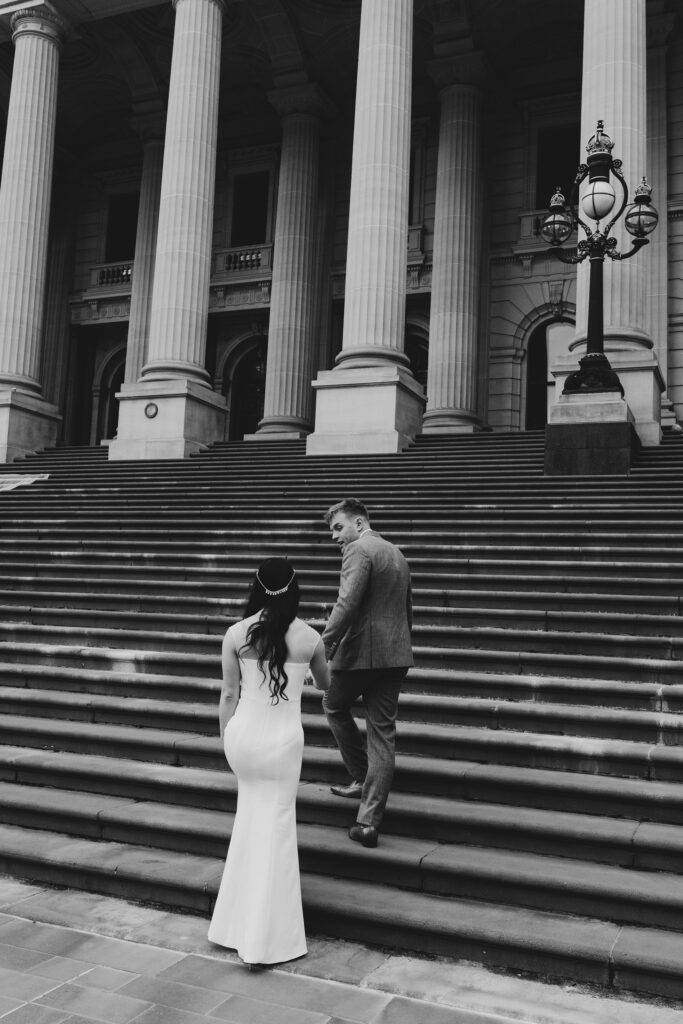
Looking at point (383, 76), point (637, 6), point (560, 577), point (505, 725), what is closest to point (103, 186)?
point (383, 76)

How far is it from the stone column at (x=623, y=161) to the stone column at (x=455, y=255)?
6.08 meters

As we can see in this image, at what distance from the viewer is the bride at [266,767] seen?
4.35 metres

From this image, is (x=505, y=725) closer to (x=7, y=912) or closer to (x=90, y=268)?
(x=7, y=912)

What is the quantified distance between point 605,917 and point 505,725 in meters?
1.95

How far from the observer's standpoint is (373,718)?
5352mm

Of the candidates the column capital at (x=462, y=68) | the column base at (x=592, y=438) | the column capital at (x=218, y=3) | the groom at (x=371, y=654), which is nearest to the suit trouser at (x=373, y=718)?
the groom at (x=371, y=654)

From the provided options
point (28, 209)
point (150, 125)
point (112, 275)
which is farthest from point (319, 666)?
point (112, 275)

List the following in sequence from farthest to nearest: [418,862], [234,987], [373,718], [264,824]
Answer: [373,718]
[418,862]
[264,824]
[234,987]

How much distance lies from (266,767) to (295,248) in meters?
20.8

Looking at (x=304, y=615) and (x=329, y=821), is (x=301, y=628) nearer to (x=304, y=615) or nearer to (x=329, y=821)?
(x=329, y=821)

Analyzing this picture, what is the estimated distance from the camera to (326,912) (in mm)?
4789

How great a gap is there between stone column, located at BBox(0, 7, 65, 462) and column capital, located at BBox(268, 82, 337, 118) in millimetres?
5592

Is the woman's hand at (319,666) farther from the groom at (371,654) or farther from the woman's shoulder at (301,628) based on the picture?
the groom at (371,654)

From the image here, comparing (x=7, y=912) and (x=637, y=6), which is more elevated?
(x=637, y=6)
